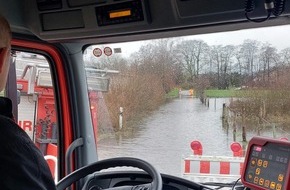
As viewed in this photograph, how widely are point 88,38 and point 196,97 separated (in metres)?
0.73

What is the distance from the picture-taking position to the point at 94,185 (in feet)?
8.19

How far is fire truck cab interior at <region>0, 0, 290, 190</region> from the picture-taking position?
2.00m

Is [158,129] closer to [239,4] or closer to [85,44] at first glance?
[85,44]

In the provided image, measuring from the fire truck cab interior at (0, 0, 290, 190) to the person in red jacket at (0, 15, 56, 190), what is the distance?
854 mm

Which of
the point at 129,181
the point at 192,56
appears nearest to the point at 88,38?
the point at 192,56

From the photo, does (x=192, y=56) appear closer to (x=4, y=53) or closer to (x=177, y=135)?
(x=177, y=135)

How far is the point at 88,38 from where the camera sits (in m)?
2.62

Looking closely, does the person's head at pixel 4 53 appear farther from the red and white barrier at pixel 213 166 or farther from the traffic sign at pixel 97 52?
the traffic sign at pixel 97 52

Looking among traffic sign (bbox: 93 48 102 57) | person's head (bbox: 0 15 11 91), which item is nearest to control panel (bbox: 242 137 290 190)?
person's head (bbox: 0 15 11 91)

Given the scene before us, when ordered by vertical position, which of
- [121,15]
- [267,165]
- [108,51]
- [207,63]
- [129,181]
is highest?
[121,15]

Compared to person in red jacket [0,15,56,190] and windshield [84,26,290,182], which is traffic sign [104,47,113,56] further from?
person in red jacket [0,15,56,190]

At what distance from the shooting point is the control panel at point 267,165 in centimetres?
182

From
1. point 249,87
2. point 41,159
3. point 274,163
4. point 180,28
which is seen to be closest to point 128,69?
point 180,28

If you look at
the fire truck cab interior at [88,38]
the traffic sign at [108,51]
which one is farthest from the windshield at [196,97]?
the fire truck cab interior at [88,38]
